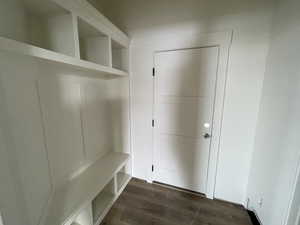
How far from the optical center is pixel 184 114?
184 centimetres

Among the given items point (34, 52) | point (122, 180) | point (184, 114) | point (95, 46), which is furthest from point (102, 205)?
point (95, 46)

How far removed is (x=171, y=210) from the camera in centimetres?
171

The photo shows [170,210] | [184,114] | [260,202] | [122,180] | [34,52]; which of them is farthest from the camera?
[122,180]

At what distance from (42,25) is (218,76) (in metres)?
1.81

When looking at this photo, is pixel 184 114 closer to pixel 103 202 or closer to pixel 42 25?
pixel 103 202

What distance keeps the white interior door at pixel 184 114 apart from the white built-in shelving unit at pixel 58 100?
27.2 inches

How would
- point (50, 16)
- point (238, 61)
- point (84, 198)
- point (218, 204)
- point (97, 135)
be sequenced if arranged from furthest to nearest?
1. point (97, 135)
2. point (218, 204)
3. point (238, 61)
4. point (84, 198)
5. point (50, 16)

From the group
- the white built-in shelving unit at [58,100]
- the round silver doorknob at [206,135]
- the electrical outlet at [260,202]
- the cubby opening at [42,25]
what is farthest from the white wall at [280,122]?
the cubby opening at [42,25]

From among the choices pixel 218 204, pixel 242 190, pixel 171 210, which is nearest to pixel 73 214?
pixel 171 210

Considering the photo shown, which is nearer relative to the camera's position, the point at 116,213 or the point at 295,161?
the point at 295,161

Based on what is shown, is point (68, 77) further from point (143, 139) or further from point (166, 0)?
point (166, 0)

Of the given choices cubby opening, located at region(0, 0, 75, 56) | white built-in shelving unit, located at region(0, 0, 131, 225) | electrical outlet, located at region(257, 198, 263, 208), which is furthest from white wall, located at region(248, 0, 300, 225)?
cubby opening, located at region(0, 0, 75, 56)

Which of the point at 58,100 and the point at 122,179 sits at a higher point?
the point at 58,100

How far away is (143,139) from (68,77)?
1.32m
